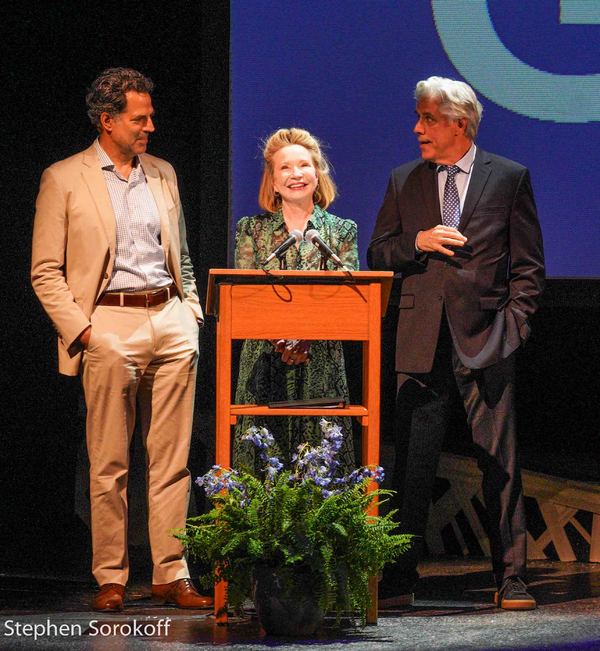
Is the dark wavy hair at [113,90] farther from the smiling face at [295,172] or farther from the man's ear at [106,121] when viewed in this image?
the smiling face at [295,172]

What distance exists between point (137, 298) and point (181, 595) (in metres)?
1.06

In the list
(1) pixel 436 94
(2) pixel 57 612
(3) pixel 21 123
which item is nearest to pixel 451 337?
(1) pixel 436 94

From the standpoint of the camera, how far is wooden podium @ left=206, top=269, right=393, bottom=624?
154 inches

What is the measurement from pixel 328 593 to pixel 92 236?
59.8 inches

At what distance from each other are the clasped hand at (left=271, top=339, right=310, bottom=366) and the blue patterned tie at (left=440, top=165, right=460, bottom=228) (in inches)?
26.8

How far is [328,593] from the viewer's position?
143 inches

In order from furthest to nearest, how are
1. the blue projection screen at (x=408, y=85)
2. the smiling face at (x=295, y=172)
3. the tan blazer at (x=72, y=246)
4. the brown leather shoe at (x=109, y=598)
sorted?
the blue projection screen at (x=408, y=85), the smiling face at (x=295, y=172), the tan blazer at (x=72, y=246), the brown leather shoe at (x=109, y=598)

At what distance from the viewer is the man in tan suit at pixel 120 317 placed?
425cm

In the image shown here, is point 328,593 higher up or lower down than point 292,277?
lower down

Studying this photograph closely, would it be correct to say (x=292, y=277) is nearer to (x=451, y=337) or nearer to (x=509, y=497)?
(x=451, y=337)

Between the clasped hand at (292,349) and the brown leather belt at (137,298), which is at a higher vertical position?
the brown leather belt at (137,298)

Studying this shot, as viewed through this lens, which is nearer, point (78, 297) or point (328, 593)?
point (328, 593)

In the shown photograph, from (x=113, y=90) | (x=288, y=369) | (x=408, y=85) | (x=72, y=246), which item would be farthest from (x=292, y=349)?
(x=408, y=85)

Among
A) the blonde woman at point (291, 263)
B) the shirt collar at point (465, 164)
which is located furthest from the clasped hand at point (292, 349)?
the shirt collar at point (465, 164)
